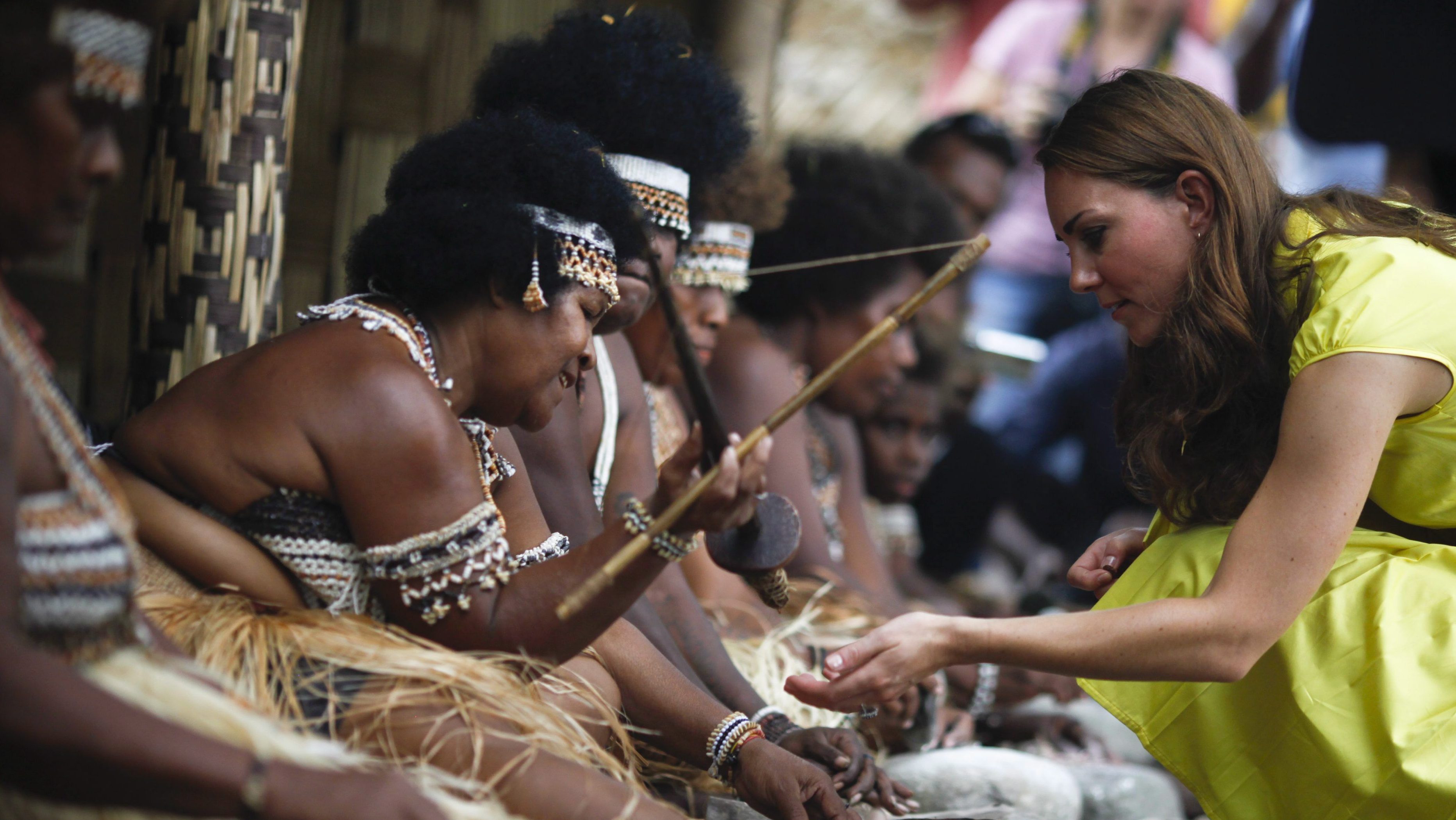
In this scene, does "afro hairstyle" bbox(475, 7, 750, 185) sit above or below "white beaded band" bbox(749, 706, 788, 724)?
above

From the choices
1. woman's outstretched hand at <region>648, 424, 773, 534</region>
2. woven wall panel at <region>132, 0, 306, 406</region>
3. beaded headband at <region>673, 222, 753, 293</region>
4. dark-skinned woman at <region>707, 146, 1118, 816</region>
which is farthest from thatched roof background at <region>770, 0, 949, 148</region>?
woman's outstretched hand at <region>648, 424, 773, 534</region>

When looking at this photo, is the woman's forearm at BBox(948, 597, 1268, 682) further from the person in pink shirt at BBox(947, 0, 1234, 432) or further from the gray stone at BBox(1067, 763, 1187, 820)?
the person in pink shirt at BBox(947, 0, 1234, 432)

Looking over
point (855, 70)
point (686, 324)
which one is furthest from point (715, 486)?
point (855, 70)

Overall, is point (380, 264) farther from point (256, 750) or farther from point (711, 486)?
point (256, 750)

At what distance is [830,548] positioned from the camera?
14.6 feet

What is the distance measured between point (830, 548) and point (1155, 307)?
2.04 m

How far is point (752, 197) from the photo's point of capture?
4094mm

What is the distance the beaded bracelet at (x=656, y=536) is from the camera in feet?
6.66

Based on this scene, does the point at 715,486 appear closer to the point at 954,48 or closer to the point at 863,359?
the point at 863,359

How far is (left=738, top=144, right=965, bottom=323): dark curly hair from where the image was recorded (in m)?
4.88

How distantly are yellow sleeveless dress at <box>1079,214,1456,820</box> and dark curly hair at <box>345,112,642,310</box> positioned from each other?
130cm

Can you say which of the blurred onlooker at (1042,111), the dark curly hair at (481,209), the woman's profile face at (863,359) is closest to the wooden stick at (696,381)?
the dark curly hair at (481,209)


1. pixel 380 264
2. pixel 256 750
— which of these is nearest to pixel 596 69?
pixel 380 264

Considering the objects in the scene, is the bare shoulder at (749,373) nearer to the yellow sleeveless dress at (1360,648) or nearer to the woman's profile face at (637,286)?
the woman's profile face at (637,286)
